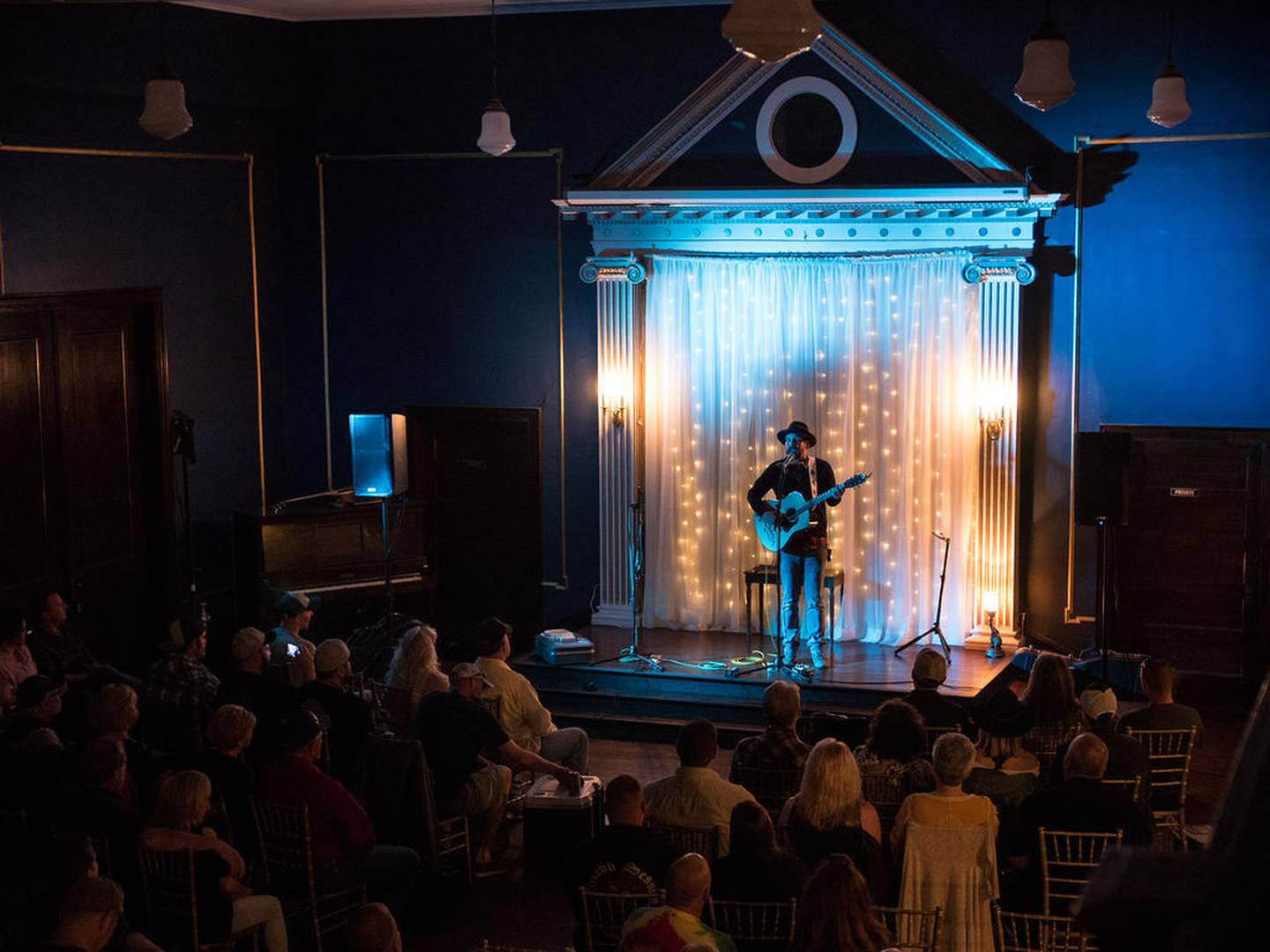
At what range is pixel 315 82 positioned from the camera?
11867mm

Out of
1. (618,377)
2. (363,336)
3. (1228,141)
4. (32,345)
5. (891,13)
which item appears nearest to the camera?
(32,345)

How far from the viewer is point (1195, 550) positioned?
1041 centimetres

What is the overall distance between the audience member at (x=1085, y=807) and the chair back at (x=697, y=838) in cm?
111

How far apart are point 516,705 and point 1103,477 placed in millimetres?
4440

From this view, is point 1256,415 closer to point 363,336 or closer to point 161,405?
point 363,336

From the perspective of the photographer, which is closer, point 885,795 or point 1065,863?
point 1065,863

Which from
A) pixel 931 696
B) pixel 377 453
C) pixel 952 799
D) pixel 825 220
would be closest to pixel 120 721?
pixel 952 799

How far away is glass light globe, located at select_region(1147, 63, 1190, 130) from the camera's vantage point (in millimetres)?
9297

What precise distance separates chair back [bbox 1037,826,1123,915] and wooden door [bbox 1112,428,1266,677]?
550 centimetres

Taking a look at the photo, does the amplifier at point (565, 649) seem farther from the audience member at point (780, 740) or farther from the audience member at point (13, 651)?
the audience member at point (780, 740)

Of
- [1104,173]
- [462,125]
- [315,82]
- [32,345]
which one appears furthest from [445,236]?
[1104,173]

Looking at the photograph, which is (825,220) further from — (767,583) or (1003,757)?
(1003,757)

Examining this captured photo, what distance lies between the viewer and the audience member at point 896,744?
19.3 feet

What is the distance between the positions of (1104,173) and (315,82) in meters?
6.13
